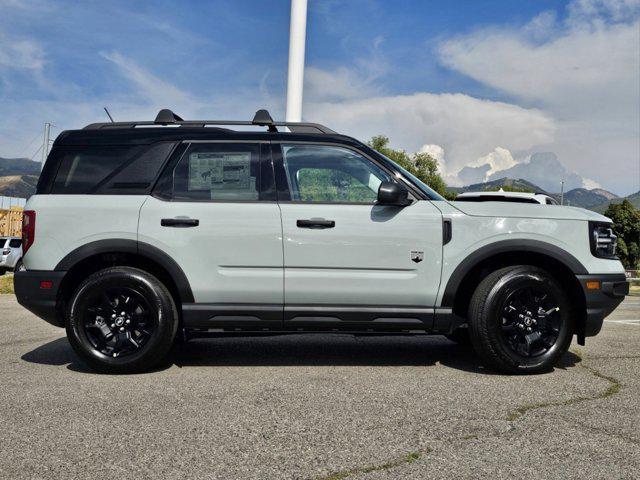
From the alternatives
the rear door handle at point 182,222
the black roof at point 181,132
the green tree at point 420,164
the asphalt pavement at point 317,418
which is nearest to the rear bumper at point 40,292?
the asphalt pavement at point 317,418

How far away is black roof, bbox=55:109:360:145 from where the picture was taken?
187 inches

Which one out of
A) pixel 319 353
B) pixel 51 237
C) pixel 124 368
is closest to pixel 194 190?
pixel 51 237

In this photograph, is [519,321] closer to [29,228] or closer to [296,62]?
[29,228]

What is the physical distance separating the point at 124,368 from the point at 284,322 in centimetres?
126

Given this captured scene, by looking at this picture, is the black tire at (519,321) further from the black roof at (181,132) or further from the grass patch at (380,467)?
the grass patch at (380,467)

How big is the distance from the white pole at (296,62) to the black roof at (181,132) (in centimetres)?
1298

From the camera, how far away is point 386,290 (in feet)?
14.8

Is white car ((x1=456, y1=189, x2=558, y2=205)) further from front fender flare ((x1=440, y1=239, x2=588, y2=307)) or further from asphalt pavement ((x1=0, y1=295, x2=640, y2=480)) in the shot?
front fender flare ((x1=440, y1=239, x2=588, y2=307))

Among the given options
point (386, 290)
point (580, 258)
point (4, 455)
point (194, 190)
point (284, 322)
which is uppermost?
point (194, 190)

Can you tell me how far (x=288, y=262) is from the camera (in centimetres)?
453

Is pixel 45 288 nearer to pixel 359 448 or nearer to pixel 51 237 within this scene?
pixel 51 237

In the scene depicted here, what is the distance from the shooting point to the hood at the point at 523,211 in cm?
463

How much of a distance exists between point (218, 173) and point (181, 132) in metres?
0.49

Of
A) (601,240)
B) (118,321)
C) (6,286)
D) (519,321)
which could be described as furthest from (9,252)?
(601,240)
